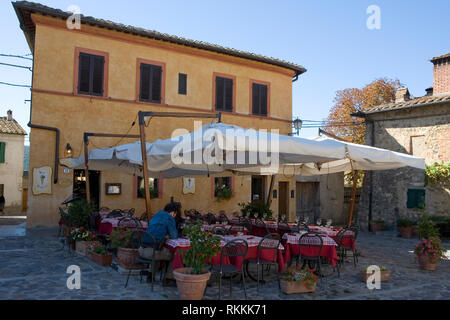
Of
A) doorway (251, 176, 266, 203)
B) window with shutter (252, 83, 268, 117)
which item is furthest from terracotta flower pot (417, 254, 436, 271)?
window with shutter (252, 83, 268, 117)

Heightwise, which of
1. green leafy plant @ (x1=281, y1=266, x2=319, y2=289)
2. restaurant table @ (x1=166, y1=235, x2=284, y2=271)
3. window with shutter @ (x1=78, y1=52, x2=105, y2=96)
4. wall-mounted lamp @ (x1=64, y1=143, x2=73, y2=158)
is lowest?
green leafy plant @ (x1=281, y1=266, x2=319, y2=289)

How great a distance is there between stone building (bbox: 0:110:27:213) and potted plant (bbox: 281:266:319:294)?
2366 centimetres

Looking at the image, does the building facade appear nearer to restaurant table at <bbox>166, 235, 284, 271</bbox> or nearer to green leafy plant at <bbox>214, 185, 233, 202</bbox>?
green leafy plant at <bbox>214, 185, 233, 202</bbox>

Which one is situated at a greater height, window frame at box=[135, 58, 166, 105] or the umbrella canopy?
window frame at box=[135, 58, 166, 105]

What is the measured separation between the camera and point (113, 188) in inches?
519

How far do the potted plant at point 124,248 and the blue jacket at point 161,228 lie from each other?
1.08 meters

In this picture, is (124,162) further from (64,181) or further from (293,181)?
(293,181)

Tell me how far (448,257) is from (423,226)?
2452 mm

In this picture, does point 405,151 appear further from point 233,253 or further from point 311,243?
point 233,253

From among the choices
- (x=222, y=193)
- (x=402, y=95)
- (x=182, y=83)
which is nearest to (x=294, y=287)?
(x=222, y=193)

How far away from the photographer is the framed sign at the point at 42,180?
12.2 m

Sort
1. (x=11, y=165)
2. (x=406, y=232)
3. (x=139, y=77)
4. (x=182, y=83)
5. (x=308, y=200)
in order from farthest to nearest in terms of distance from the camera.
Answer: (x=11, y=165) → (x=308, y=200) → (x=182, y=83) → (x=139, y=77) → (x=406, y=232)

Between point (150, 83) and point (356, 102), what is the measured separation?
1544 cm

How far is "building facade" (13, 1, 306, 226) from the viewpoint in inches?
485
